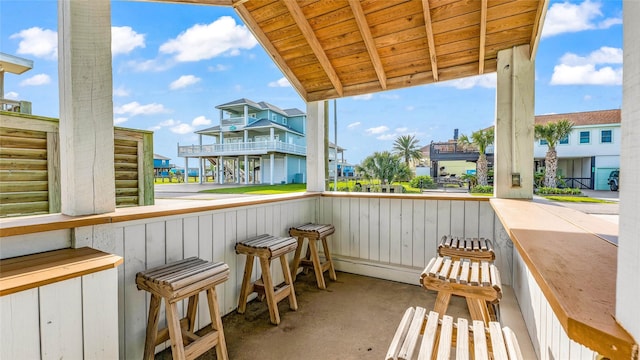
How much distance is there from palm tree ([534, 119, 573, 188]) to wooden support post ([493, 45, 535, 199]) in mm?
270

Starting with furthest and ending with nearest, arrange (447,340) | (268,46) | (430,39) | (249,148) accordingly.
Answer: (249,148)
(268,46)
(430,39)
(447,340)

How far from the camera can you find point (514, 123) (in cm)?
260

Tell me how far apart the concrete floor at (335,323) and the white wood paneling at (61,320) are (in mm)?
958

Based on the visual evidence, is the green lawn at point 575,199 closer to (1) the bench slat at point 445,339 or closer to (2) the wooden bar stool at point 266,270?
(1) the bench slat at point 445,339

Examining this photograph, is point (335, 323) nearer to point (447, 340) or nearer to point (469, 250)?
point (469, 250)

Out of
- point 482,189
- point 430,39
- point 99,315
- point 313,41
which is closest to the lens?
point 99,315

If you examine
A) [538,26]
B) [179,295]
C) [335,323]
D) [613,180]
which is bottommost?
[335,323]

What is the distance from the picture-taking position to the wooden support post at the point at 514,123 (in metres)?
2.55

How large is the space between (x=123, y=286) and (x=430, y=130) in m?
4.08

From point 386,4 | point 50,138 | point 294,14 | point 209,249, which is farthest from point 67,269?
point 386,4

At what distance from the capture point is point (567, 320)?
0.53 metres

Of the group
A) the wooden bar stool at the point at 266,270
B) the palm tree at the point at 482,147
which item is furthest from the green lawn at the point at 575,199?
the wooden bar stool at the point at 266,270

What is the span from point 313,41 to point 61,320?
2.76m

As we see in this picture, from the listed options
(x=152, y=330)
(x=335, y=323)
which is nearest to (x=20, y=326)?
Result: (x=152, y=330)
